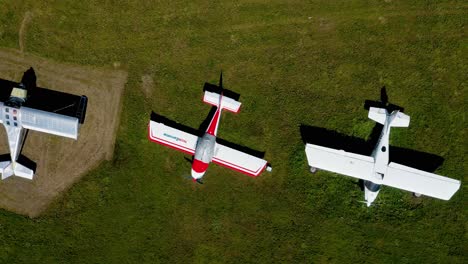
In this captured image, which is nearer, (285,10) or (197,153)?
(197,153)

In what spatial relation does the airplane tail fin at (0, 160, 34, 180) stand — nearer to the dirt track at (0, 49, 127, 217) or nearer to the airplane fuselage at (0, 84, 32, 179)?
the airplane fuselage at (0, 84, 32, 179)

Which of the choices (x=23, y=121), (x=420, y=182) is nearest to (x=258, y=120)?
(x=420, y=182)

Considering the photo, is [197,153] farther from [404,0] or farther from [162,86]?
[404,0]

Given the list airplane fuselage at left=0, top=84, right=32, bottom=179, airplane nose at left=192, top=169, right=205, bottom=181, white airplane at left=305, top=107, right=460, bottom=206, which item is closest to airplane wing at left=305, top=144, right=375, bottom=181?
white airplane at left=305, top=107, right=460, bottom=206

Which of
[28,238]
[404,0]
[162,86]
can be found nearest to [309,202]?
[162,86]

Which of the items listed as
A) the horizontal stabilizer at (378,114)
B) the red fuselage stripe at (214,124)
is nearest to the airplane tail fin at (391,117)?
the horizontal stabilizer at (378,114)

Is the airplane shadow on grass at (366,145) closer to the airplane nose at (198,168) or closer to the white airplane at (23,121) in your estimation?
the airplane nose at (198,168)
